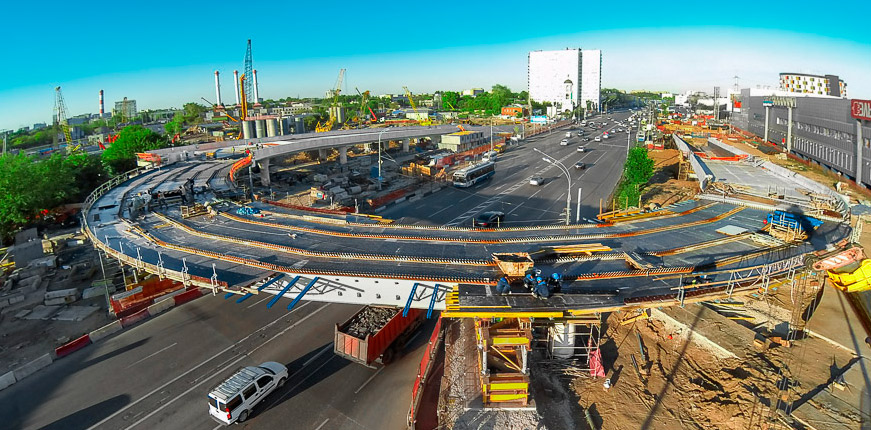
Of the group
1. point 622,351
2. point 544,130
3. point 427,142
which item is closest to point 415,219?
point 622,351

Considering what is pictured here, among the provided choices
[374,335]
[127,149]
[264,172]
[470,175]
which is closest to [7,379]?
[374,335]

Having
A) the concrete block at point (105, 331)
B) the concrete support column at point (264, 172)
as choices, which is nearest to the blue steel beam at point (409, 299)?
the concrete block at point (105, 331)

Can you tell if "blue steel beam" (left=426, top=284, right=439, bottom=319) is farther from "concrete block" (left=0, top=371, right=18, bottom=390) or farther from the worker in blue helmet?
"concrete block" (left=0, top=371, right=18, bottom=390)

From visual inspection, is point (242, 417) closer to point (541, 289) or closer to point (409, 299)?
point (409, 299)

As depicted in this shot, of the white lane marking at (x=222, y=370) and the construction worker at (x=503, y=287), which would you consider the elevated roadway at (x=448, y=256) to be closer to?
the construction worker at (x=503, y=287)

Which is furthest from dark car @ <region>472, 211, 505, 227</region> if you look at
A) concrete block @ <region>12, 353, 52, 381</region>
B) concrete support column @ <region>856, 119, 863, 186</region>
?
concrete support column @ <region>856, 119, 863, 186</region>
